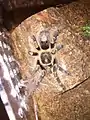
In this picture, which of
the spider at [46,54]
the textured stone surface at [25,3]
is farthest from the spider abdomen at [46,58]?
the textured stone surface at [25,3]

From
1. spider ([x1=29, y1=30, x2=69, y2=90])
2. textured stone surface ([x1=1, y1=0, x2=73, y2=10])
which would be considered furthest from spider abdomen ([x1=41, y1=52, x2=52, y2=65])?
textured stone surface ([x1=1, y1=0, x2=73, y2=10])

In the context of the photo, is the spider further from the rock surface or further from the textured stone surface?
the textured stone surface

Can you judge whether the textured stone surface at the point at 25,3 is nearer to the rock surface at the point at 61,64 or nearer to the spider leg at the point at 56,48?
the rock surface at the point at 61,64

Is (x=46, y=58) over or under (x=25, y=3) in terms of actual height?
under

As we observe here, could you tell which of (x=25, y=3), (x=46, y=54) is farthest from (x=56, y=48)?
(x=25, y=3)

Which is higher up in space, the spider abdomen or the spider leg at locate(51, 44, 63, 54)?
the spider leg at locate(51, 44, 63, 54)

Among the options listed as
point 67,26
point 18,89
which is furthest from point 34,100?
point 67,26

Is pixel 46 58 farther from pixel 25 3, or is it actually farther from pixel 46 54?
pixel 25 3
